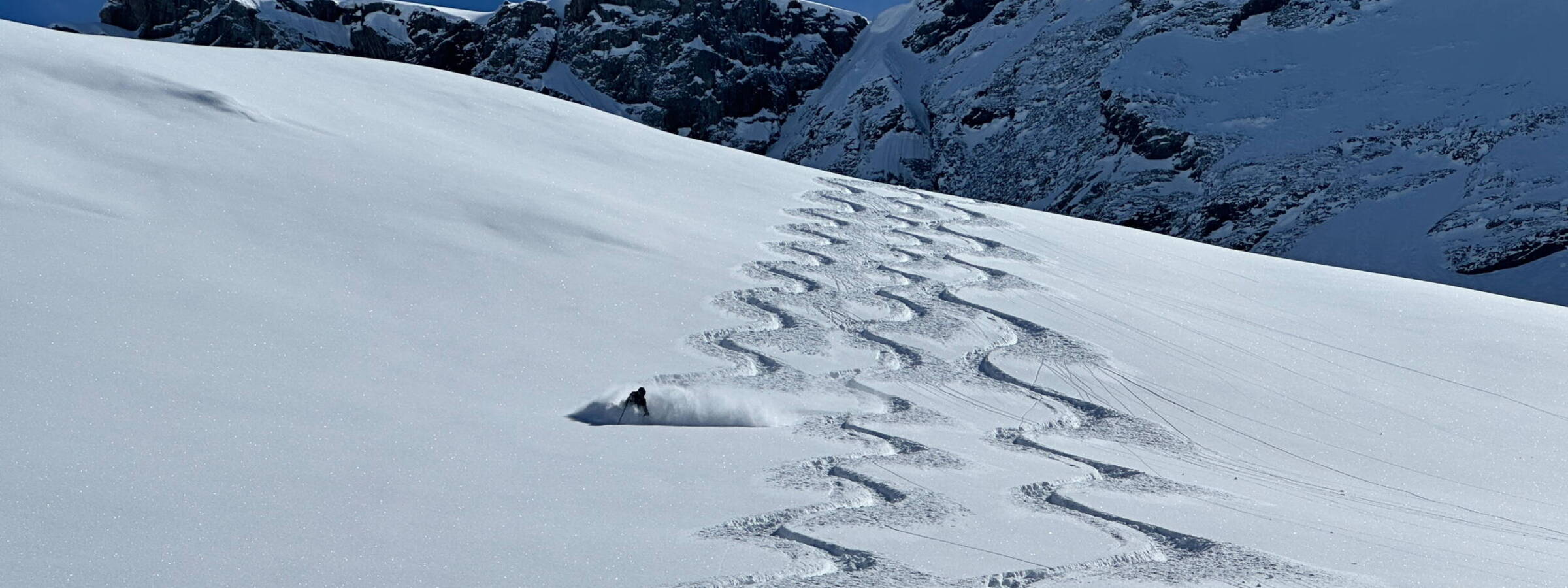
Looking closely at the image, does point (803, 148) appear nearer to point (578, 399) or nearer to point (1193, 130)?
point (1193, 130)

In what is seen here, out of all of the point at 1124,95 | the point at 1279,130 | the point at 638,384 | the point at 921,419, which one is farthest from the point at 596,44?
the point at 921,419

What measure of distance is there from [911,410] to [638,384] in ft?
4.83

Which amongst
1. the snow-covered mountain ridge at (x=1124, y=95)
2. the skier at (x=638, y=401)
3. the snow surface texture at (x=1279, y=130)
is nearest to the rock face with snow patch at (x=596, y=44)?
the snow-covered mountain ridge at (x=1124, y=95)

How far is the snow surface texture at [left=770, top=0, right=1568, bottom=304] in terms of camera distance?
54406 mm

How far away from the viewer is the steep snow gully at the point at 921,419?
14.8ft

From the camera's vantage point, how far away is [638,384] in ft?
20.8

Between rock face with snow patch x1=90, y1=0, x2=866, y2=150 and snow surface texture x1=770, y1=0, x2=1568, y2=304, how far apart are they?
16272 mm

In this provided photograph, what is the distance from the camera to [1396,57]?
2611 inches

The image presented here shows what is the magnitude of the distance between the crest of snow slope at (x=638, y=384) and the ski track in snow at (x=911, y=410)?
27mm

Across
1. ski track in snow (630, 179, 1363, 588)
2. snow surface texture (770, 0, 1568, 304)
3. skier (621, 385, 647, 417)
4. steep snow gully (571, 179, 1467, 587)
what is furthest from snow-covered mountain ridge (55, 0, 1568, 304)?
skier (621, 385, 647, 417)

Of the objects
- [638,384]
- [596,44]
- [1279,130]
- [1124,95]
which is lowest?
[638,384]

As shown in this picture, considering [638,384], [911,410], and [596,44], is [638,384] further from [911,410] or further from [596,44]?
[596,44]

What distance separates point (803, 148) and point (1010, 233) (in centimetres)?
8888

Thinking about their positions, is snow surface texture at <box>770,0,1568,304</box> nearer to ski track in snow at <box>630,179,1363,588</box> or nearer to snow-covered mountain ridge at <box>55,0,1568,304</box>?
snow-covered mountain ridge at <box>55,0,1568,304</box>
